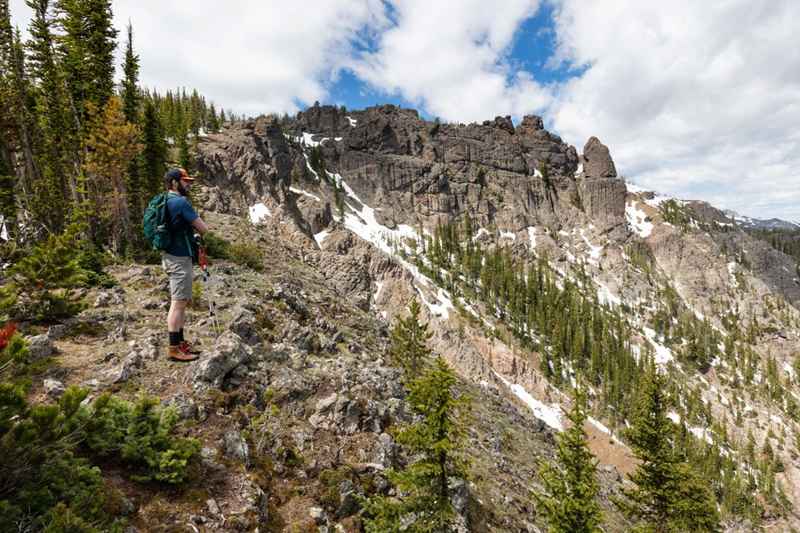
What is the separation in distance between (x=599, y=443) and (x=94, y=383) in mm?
81686

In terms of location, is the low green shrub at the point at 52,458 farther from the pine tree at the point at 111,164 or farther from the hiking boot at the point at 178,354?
the pine tree at the point at 111,164

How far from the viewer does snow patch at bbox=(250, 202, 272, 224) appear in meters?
71.8

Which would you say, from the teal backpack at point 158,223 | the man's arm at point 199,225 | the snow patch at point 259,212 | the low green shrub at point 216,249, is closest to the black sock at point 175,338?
the teal backpack at point 158,223

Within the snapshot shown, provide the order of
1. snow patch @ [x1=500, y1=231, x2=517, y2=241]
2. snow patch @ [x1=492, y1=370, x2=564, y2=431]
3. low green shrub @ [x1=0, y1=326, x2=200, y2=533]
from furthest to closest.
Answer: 1. snow patch @ [x1=500, y1=231, x2=517, y2=241]
2. snow patch @ [x1=492, y1=370, x2=564, y2=431]
3. low green shrub @ [x1=0, y1=326, x2=200, y2=533]

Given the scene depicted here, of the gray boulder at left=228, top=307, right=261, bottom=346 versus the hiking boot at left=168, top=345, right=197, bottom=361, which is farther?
the gray boulder at left=228, top=307, right=261, bottom=346

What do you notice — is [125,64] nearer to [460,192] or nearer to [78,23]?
[78,23]

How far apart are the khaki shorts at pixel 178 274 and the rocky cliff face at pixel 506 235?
35.5 meters

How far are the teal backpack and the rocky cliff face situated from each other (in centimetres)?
3622

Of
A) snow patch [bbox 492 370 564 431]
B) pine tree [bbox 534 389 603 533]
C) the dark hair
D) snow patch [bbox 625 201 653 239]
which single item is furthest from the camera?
snow patch [bbox 625 201 653 239]

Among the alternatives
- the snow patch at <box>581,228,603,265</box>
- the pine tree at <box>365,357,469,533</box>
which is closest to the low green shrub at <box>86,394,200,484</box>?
the pine tree at <box>365,357,469,533</box>

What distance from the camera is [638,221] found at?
575ft

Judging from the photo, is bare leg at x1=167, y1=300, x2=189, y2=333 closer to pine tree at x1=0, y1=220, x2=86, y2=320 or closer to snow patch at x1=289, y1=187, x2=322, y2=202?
pine tree at x1=0, y1=220, x2=86, y2=320

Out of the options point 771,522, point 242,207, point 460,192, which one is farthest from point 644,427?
point 460,192

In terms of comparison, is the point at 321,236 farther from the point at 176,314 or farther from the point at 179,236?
the point at 179,236
